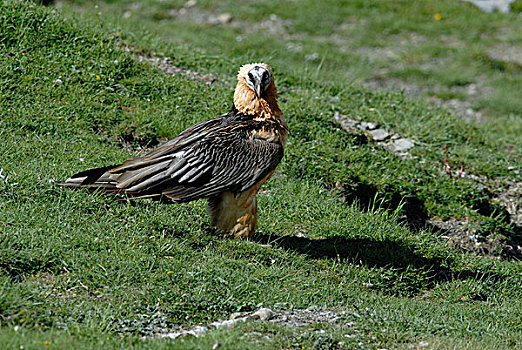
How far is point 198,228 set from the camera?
6480mm

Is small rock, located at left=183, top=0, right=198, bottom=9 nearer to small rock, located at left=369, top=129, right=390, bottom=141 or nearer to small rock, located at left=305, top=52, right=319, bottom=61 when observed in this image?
small rock, located at left=305, top=52, right=319, bottom=61

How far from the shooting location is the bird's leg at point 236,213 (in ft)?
20.6

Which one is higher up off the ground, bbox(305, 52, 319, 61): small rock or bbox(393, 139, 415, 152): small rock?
bbox(305, 52, 319, 61): small rock

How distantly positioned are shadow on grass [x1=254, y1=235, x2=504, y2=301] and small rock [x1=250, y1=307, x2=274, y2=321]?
1320 millimetres

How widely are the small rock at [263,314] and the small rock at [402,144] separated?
4656 mm

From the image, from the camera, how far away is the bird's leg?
6.27 meters

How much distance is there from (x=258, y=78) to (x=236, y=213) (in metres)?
1.36

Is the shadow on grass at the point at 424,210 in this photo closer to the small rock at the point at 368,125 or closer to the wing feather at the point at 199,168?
the small rock at the point at 368,125

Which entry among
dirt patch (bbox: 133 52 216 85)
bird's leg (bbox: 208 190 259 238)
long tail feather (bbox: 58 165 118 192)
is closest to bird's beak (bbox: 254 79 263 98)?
bird's leg (bbox: 208 190 259 238)

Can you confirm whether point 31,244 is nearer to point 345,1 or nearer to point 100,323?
point 100,323

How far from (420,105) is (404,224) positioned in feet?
10.9

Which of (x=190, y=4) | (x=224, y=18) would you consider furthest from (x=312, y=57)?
(x=190, y=4)

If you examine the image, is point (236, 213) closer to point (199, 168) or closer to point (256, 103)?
point (199, 168)

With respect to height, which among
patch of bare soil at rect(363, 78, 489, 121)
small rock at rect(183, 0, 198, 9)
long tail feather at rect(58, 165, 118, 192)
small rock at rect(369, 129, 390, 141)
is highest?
small rock at rect(183, 0, 198, 9)
